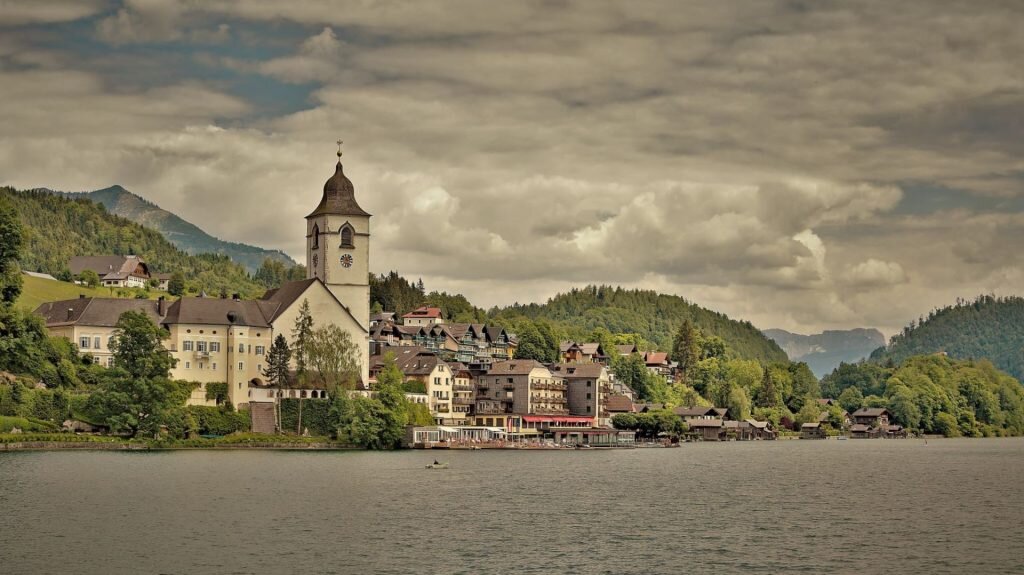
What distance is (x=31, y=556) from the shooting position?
48.1 m

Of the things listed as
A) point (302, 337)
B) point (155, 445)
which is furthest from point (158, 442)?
point (302, 337)

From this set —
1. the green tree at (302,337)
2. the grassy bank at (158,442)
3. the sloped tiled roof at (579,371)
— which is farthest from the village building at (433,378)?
the grassy bank at (158,442)

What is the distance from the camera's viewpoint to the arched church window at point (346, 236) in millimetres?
144625

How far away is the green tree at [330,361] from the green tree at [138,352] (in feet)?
61.8

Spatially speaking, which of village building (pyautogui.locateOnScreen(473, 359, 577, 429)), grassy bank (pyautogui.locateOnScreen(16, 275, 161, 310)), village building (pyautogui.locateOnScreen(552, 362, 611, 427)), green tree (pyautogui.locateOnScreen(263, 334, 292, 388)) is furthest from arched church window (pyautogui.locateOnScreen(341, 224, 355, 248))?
grassy bank (pyautogui.locateOnScreen(16, 275, 161, 310))

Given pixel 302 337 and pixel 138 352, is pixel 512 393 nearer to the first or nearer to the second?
pixel 302 337

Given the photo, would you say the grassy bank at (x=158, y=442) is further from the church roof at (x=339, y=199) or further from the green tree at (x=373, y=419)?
the church roof at (x=339, y=199)

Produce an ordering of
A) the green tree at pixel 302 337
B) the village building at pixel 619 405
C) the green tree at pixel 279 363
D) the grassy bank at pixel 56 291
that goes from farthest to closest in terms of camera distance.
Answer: the village building at pixel 619 405 → the grassy bank at pixel 56 291 → the green tree at pixel 279 363 → the green tree at pixel 302 337

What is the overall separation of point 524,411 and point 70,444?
238 ft

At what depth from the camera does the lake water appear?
49281 millimetres

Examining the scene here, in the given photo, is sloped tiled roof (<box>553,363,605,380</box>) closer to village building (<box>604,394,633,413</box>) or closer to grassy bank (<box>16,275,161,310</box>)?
village building (<box>604,394,633,413</box>)

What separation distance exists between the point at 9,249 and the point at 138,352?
47.2 ft

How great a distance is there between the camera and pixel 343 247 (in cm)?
14475

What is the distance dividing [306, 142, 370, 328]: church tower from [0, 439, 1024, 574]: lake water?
4141 centimetres
